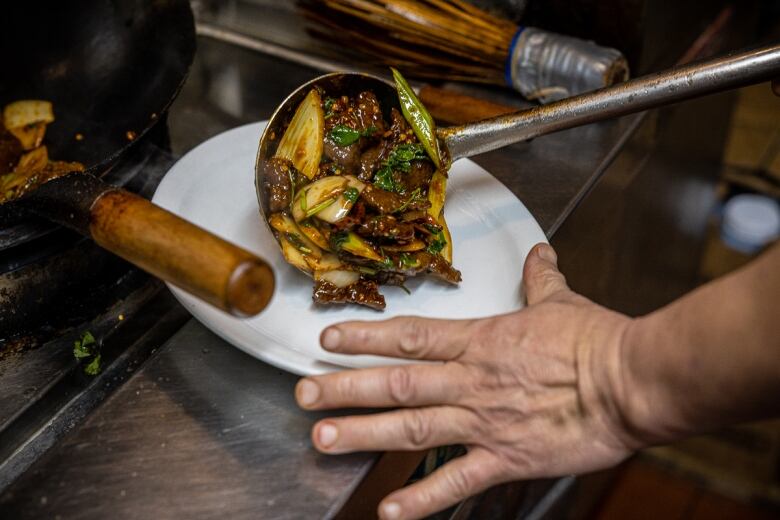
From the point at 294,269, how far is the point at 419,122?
315 mm

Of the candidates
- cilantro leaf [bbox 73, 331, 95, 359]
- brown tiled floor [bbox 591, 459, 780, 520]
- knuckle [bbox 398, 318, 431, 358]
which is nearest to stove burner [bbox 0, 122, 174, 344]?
cilantro leaf [bbox 73, 331, 95, 359]

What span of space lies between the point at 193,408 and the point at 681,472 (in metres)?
2.15

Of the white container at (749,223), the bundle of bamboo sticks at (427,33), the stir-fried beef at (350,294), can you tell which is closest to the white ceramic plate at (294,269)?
the stir-fried beef at (350,294)

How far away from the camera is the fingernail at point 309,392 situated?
1.01 metres

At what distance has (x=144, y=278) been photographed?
1.44 metres

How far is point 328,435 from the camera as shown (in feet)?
3.28

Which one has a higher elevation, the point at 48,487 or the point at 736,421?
the point at 736,421

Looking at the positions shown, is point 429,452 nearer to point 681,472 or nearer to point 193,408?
point 193,408

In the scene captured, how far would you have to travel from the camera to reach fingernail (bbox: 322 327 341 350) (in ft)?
3.33

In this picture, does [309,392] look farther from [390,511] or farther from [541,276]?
[541,276]

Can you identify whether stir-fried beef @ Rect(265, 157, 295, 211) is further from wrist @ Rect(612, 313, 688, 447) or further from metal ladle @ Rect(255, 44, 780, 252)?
wrist @ Rect(612, 313, 688, 447)

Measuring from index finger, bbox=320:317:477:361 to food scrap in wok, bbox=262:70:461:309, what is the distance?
0.47ft

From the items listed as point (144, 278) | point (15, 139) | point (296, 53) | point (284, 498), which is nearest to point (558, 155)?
point (296, 53)

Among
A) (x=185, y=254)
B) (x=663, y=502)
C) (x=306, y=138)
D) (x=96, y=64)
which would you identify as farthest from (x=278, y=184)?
(x=663, y=502)
